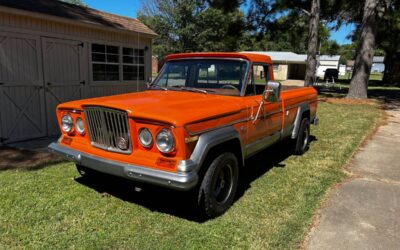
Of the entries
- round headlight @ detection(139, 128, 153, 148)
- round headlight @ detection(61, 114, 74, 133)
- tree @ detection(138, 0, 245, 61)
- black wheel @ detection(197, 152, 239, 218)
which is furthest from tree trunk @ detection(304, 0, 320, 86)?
tree @ detection(138, 0, 245, 61)

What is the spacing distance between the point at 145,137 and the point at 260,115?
1.89m

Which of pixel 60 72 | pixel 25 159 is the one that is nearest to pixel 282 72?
pixel 60 72

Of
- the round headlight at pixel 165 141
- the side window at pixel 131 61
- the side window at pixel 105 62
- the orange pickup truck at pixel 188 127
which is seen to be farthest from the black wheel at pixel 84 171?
the side window at pixel 131 61

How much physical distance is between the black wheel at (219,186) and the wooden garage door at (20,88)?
5551 mm

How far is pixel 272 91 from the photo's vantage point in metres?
4.48

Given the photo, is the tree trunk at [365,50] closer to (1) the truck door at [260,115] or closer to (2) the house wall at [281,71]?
(1) the truck door at [260,115]

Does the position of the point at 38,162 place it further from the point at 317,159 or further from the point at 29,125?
the point at 317,159

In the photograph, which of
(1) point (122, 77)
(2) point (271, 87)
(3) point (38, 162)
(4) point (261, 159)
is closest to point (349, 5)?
(1) point (122, 77)

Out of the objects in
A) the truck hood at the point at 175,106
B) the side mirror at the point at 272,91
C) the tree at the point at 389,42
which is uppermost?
the tree at the point at 389,42

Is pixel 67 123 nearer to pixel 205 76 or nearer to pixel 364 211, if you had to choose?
pixel 205 76

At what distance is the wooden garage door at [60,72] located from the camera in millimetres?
8102

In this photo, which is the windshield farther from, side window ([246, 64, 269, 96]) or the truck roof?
side window ([246, 64, 269, 96])

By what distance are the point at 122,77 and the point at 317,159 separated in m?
6.63

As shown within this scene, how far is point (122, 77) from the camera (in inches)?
416
